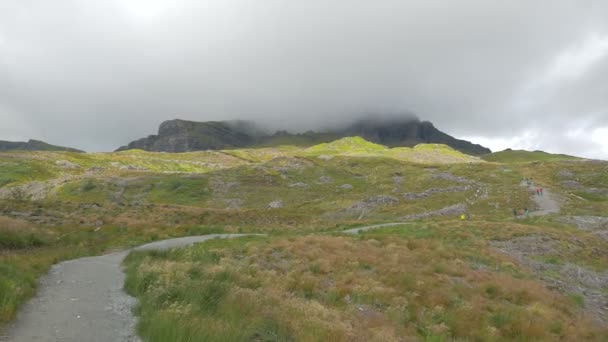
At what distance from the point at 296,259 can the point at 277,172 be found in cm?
8182

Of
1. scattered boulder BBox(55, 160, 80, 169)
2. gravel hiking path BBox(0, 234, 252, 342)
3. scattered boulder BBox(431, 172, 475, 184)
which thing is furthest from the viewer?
scattered boulder BBox(55, 160, 80, 169)

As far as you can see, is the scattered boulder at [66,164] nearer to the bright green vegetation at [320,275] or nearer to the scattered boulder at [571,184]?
the bright green vegetation at [320,275]

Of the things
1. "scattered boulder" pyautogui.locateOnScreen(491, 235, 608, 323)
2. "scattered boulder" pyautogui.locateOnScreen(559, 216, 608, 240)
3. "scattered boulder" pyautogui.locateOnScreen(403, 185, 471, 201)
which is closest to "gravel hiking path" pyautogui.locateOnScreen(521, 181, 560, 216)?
"scattered boulder" pyautogui.locateOnScreen(559, 216, 608, 240)

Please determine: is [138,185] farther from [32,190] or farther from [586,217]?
[586,217]

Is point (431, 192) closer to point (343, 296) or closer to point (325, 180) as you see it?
point (325, 180)

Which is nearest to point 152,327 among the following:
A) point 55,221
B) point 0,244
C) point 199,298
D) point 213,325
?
point 213,325

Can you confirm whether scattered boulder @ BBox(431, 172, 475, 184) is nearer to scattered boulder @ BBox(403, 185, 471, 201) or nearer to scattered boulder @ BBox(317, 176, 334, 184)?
scattered boulder @ BBox(403, 185, 471, 201)

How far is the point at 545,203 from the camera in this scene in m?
58.1

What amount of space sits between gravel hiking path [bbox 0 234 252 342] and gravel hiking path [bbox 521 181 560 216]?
168ft

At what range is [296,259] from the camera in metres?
21.3

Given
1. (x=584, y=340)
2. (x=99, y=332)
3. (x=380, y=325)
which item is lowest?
(x=584, y=340)

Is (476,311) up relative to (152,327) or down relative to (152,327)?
down

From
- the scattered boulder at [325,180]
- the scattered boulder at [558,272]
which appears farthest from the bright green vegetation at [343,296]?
the scattered boulder at [325,180]

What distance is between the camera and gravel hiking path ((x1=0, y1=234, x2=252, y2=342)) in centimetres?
931
